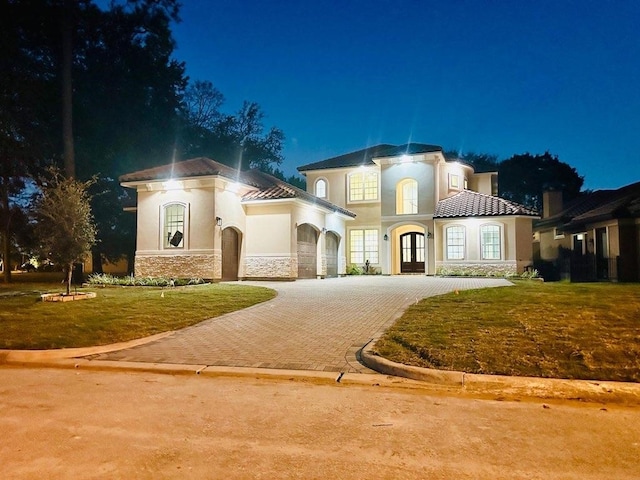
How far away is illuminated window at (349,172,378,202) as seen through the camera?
26.6 m

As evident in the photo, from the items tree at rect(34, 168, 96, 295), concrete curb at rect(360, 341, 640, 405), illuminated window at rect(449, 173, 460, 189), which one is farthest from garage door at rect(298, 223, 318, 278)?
concrete curb at rect(360, 341, 640, 405)

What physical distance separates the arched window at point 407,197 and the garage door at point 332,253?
12.2 ft

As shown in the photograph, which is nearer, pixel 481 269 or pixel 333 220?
pixel 481 269

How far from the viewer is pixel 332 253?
81.9 ft

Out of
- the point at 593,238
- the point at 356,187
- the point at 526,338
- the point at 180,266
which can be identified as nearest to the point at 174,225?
the point at 180,266

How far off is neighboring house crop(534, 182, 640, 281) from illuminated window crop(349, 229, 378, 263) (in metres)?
9.47

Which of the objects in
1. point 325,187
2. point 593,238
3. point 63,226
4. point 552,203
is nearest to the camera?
point 63,226

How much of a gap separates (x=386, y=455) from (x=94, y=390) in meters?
3.89

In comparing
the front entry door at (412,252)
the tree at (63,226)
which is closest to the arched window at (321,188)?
the front entry door at (412,252)

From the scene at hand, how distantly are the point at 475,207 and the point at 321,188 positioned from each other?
8.67 meters

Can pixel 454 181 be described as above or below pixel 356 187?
above

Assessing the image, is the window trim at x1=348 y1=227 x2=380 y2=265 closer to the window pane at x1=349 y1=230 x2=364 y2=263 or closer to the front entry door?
the window pane at x1=349 y1=230 x2=364 y2=263

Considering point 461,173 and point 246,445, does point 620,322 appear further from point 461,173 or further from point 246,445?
point 461,173

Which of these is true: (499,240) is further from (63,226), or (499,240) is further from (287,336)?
(63,226)
